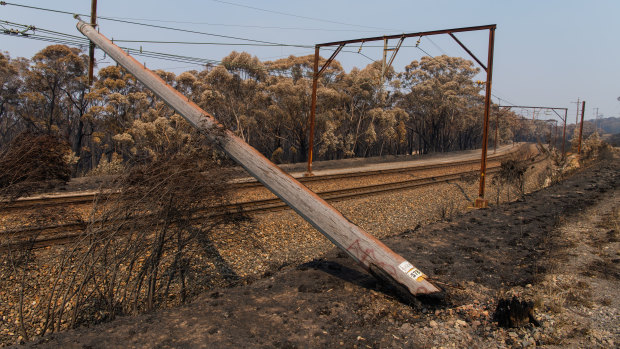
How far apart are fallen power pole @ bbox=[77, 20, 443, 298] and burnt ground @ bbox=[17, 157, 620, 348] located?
1.02 feet

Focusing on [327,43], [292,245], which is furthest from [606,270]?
[327,43]

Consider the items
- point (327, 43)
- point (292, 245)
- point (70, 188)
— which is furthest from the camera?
point (327, 43)

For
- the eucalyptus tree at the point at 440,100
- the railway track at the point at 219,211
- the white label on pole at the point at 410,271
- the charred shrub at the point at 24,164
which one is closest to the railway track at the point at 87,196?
the charred shrub at the point at 24,164

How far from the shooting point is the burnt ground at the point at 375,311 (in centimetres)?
373

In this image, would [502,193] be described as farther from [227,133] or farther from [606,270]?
[227,133]

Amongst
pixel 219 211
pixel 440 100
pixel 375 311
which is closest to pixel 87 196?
pixel 219 211

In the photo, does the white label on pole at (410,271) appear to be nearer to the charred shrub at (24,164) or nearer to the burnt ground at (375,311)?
the burnt ground at (375,311)

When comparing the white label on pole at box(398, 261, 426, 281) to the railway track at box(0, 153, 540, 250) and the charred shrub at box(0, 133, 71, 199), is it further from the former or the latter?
the charred shrub at box(0, 133, 71, 199)

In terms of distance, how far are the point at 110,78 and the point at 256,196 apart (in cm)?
2476

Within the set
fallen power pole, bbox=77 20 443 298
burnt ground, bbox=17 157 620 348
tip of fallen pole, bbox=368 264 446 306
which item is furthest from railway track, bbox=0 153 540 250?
tip of fallen pole, bbox=368 264 446 306

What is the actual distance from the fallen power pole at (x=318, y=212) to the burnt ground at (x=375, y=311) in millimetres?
311

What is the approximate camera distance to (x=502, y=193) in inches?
591

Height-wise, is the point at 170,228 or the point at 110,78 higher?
the point at 110,78

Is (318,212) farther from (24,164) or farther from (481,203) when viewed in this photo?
(481,203)
